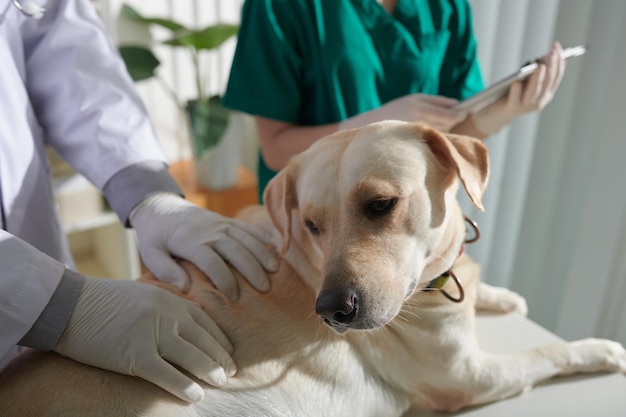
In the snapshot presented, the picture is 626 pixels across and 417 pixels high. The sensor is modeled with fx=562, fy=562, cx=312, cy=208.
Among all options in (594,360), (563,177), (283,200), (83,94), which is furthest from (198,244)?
(563,177)

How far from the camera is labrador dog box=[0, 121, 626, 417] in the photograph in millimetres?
780

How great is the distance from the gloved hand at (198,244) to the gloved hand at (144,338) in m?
0.09

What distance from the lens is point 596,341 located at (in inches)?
40.6

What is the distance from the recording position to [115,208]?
107 centimetres

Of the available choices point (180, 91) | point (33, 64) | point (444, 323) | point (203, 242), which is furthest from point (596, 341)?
point (180, 91)

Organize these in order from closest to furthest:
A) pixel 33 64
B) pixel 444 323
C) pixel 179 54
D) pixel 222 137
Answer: pixel 444 323 < pixel 33 64 < pixel 222 137 < pixel 179 54

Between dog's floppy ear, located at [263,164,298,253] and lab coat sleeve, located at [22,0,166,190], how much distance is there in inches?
11.1

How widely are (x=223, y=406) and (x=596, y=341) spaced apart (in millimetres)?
685

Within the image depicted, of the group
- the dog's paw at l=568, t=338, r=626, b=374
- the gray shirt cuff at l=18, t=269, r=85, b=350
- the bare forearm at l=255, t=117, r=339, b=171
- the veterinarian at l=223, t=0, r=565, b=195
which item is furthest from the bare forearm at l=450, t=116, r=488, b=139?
the gray shirt cuff at l=18, t=269, r=85, b=350

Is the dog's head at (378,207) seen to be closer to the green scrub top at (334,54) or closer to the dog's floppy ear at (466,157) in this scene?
the dog's floppy ear at (466,157)

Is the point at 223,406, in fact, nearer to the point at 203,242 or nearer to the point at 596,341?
the point at 203,242

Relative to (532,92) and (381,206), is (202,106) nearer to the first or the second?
(532,92)

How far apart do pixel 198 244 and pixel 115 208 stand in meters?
0.23

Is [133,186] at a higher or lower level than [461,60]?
lower
